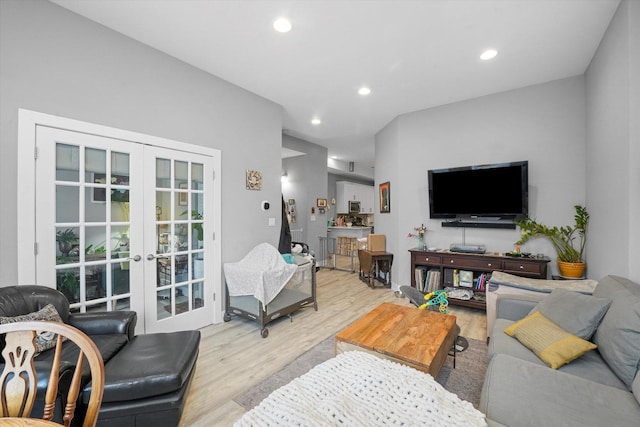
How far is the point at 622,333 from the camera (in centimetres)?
141

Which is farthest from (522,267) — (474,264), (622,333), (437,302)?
(622,333)

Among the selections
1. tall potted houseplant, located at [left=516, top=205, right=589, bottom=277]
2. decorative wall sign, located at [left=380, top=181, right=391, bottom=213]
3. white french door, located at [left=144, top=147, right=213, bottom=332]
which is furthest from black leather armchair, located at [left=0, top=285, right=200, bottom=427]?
tall potted houseplant, located at [left=516, top=205, right=589, bottom=277]

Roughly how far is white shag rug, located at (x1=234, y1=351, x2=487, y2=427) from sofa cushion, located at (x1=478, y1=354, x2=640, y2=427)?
30 centimetres

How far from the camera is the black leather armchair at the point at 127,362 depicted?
148 cm

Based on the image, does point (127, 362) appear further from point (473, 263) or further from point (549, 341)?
point (473, 263)

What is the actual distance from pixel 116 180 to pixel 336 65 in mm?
2551

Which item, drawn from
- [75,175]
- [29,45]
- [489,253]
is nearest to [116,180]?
[75,175]

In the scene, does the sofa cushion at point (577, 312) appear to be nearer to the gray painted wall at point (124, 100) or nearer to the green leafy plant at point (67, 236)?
the gray painted wall at point (124, 100)

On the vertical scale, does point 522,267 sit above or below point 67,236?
below

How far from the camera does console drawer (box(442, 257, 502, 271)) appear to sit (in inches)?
133

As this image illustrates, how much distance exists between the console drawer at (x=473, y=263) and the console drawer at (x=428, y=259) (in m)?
0.08

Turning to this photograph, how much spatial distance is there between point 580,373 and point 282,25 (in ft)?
10.6

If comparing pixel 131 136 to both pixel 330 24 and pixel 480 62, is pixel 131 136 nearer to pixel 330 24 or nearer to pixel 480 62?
pixel 330 24

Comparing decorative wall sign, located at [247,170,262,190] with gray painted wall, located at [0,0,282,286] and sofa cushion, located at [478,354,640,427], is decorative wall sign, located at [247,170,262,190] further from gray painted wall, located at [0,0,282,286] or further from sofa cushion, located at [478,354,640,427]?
sofa cushion, located at [478,354,640,427]
